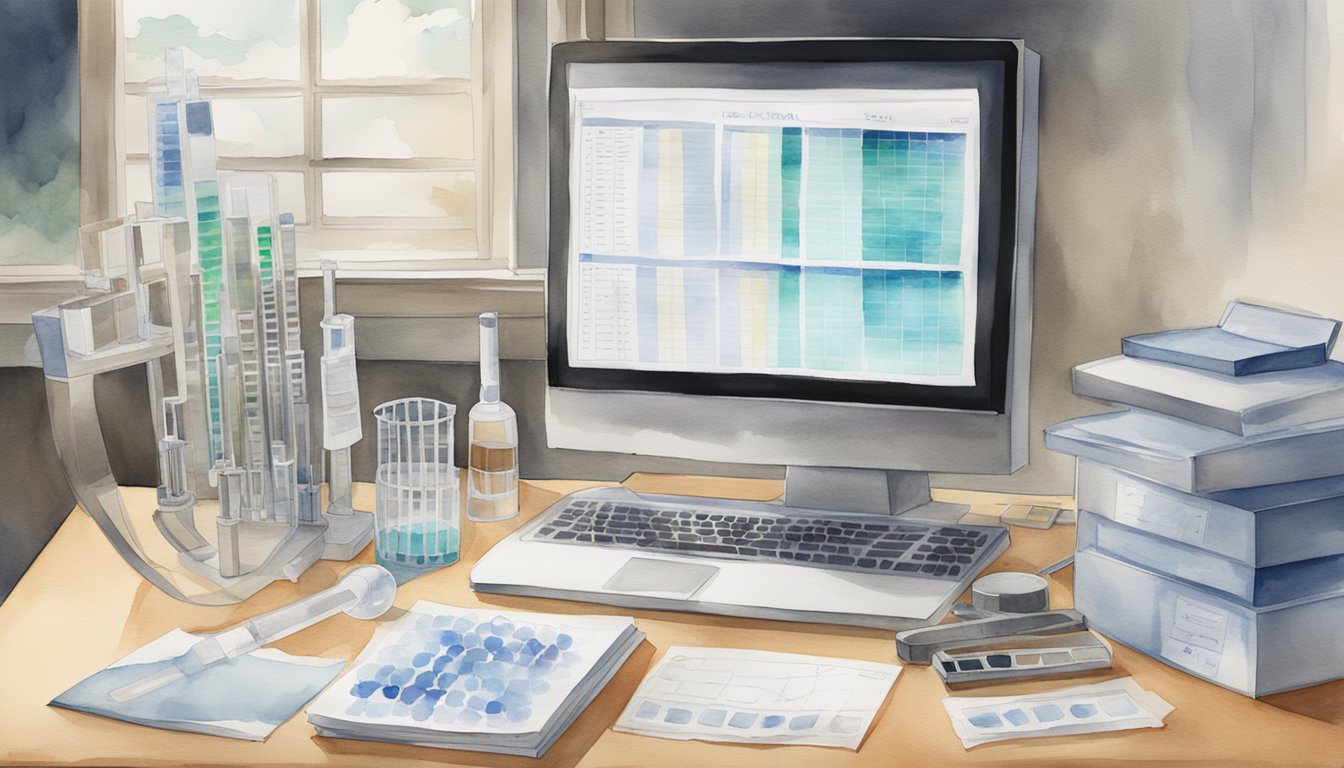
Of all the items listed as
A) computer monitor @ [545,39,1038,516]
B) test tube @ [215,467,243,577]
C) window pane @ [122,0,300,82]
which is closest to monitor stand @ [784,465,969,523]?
computer monitor @ [545,39,1038,516]

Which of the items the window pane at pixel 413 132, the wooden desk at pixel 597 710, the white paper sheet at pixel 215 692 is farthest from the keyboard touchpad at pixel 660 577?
the window pane at pixel 413 132

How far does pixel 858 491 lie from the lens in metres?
1.29

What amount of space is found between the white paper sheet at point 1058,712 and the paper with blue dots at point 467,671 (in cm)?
28

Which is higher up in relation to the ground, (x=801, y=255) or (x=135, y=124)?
(x=135, y=124)

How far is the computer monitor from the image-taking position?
117 cm

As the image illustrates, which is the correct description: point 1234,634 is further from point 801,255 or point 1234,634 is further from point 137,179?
point 137,179

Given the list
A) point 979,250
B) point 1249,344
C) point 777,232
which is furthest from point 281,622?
point 1249,344

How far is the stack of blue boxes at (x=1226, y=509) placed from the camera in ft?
3.02

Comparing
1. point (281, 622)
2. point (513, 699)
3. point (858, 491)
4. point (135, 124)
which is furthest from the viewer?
point (135, 124)

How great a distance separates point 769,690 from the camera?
3.05 feet

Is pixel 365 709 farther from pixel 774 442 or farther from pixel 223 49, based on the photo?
pixel 223 49

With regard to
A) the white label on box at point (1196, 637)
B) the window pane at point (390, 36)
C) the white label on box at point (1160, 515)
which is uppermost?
the window pane at point (390, 36)

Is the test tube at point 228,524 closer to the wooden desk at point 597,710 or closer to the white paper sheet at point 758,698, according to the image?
the wooden desk at point 597,710

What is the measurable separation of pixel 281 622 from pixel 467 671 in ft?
0.66
